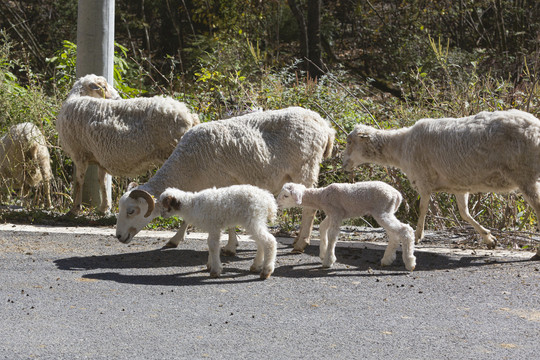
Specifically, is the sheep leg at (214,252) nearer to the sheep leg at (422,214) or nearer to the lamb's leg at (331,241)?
the lamb's leg at (331,241)

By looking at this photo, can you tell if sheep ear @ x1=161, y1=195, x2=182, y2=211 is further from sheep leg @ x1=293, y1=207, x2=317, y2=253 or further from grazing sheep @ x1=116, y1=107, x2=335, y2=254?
sheep leg @ x1=293, y1=207, x2=317, y2=253

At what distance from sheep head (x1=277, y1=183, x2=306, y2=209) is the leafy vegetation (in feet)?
13.1

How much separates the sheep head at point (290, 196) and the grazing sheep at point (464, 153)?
158cm

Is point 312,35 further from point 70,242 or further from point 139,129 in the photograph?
point 70,242

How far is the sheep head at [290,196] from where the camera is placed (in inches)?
263

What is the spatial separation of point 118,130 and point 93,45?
1.83 metres

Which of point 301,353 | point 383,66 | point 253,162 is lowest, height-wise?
point 301,353

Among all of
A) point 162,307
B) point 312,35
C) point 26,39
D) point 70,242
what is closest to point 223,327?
point 162,307

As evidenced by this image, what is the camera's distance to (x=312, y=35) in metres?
17.8

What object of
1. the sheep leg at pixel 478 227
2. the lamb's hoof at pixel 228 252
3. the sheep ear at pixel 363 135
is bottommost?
the lamb's hoof at pixel 228 252

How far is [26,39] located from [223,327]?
1664 centimetres

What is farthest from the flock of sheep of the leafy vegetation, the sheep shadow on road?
the leafy vegetation

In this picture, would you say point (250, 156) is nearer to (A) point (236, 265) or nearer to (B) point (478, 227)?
(A) point (236, 265)

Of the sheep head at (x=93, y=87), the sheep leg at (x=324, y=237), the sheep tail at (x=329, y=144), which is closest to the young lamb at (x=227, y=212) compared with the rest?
the sheep leg at (x=324, y=237)
